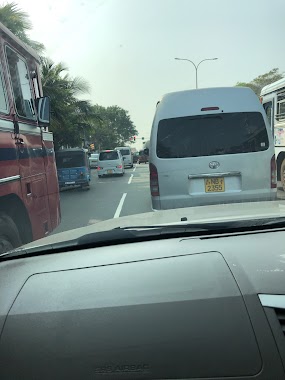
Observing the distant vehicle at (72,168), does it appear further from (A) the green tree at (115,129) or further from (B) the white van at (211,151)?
(A) the green tree at (115,129)

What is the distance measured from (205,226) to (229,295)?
610 millimetres

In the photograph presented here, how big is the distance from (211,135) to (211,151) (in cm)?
22

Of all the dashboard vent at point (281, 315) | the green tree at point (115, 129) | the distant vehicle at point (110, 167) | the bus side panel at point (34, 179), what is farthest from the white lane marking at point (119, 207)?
the green tree at point (115, 129)

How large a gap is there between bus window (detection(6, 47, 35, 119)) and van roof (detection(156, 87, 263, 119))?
1.84 meters

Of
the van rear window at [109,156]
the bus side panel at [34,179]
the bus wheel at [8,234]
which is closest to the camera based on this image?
the bus wheel at [8,234]

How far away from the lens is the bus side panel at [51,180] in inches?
210

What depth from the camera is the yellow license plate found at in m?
5.91

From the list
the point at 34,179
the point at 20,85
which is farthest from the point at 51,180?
the point at 20,85

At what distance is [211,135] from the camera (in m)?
6.02

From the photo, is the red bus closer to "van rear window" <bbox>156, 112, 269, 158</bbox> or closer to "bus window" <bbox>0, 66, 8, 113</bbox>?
"bus window" <bbox>0, 66, 8, 113</bbox>

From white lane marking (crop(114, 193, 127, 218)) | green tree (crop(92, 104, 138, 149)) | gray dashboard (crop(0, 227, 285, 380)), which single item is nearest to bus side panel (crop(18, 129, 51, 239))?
gray dashboard (crop(0, 227, 285, 380))

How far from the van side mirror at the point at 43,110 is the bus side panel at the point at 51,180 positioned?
22 centimetres

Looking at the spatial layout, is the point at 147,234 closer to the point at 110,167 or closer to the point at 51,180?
the point at 51,180

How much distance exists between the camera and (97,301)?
1.81m
